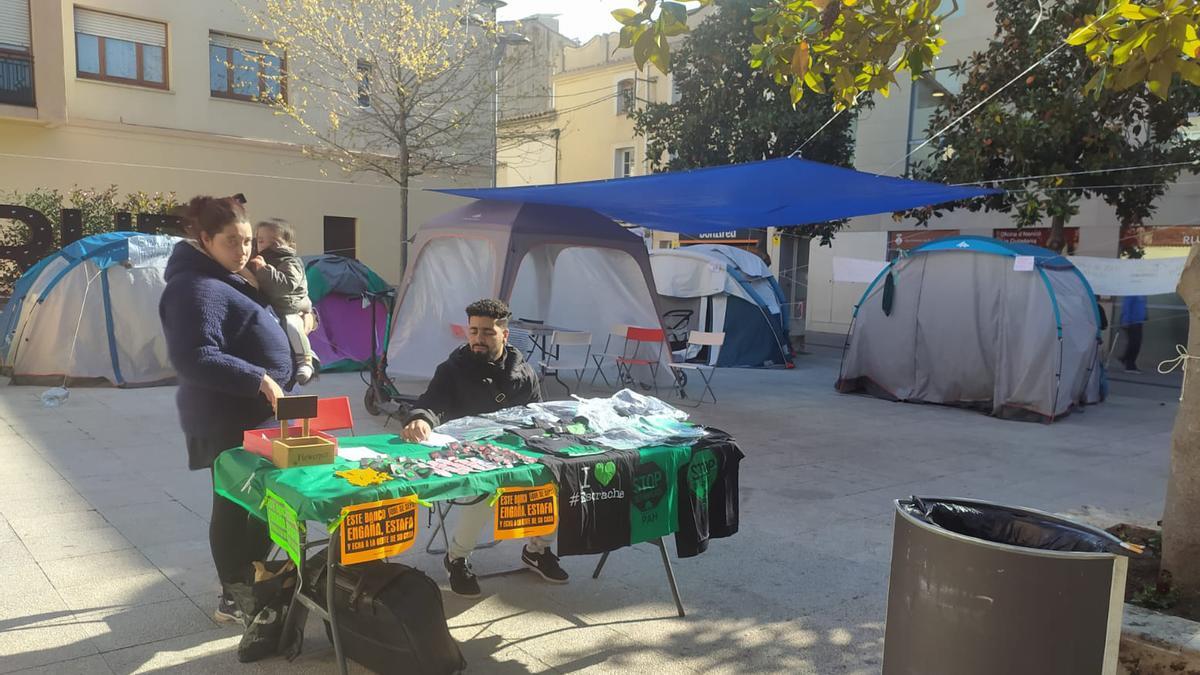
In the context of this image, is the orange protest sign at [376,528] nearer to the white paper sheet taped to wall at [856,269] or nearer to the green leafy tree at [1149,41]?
the green leafy tree at [1149,41]

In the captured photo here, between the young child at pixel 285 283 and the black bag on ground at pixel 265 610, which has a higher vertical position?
the young child at pixel 285 283

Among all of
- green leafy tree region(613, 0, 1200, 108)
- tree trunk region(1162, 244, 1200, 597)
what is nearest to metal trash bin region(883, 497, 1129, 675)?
tree trunk region(1162, 244, 1200, 597)

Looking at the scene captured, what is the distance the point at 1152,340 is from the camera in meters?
13.5

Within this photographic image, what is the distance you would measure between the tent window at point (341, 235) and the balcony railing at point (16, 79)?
18.5 ft

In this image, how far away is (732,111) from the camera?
13172mm

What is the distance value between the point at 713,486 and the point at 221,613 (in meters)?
2.04

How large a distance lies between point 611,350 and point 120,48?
11.3 m

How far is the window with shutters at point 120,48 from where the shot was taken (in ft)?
48.1

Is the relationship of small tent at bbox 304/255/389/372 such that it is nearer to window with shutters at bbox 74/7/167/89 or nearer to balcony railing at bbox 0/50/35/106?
balcony railing at bbox 0/50/35/106

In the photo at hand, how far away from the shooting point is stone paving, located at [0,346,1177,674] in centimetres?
318

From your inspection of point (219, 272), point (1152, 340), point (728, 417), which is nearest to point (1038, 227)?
point (1152, 340)

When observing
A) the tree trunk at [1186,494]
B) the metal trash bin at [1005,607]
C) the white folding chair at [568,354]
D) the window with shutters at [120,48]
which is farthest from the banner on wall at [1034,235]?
the window with shutters at [120,48]

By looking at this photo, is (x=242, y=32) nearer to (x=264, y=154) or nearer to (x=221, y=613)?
(x=264, y=154)

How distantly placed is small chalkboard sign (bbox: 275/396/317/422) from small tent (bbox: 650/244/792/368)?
10108 millimetres
